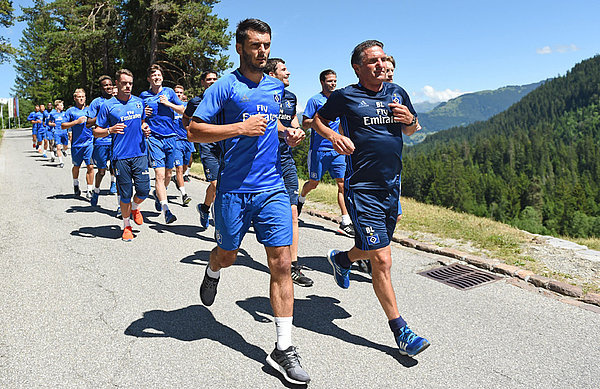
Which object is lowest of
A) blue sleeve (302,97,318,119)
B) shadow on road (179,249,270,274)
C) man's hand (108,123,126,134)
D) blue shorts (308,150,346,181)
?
shadow on road (179,249,270,274)

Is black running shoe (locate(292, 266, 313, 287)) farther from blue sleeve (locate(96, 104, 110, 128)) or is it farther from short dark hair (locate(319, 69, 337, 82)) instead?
blue sleeve (locate(96, 104, 110, 128))

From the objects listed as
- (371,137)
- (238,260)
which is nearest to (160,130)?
(238,260)

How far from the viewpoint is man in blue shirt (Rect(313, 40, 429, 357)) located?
12.0ft

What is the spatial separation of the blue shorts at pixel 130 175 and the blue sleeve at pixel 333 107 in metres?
3.98

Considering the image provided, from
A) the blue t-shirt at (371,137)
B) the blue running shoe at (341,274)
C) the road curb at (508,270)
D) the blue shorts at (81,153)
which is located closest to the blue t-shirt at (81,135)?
the blue shorts at (81,153)

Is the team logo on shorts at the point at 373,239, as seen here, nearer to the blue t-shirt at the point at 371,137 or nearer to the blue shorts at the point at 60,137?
the blue t-shirt at the point at 371,137

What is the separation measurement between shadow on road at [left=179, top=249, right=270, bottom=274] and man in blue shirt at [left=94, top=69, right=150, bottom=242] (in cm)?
137

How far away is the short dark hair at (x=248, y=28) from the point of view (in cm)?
327

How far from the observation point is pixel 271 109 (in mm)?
3443

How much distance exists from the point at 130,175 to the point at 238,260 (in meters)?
2.33

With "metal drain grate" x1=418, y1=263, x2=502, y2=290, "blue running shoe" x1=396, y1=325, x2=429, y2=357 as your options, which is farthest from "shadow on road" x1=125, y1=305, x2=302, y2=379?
"metal drain grate" x1=418, y1=263, x2=502, y2=290

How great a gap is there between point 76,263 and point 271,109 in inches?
148

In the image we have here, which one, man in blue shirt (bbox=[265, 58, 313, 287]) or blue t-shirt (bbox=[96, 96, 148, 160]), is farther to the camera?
blue t-shirt (bbox=[96, 96, 148, 160])

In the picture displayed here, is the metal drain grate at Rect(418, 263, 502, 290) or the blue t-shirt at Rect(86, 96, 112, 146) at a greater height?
the blue t-shirt at Rect(86, 96, 112, 146)
